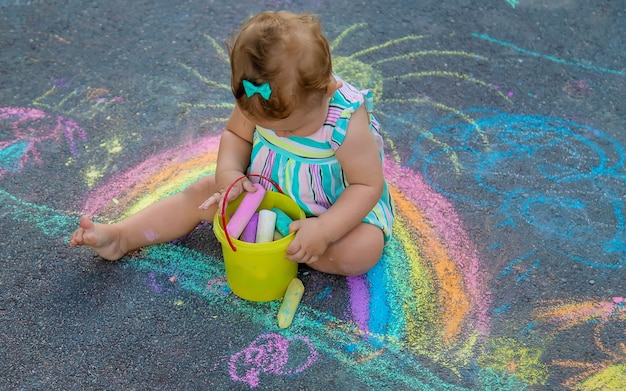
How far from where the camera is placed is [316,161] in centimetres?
192

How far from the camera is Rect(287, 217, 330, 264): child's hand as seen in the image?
1819 mm

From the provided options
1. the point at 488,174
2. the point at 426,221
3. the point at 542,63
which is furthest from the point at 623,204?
the point at 542,63

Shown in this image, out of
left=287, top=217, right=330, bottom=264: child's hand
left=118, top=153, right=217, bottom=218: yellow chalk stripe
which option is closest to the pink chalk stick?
left=287, top=217, right=330, bottom=264: child's hand

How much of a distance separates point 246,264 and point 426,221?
2.21ft

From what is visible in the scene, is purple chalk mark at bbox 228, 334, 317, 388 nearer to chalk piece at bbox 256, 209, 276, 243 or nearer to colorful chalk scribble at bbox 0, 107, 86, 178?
chalk piece at bbox 256, 209, 276, 243

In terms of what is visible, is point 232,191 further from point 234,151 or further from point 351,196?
point 351,196

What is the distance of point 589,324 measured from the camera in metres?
1.91

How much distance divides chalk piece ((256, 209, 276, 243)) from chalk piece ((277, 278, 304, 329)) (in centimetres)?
17

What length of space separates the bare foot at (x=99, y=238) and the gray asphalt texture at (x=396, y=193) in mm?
50

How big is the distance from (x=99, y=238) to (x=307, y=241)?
591mm

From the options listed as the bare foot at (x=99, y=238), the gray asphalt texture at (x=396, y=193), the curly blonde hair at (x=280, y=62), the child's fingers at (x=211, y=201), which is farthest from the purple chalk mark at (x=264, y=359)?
the curly blonde hair at (x=280, y=62)

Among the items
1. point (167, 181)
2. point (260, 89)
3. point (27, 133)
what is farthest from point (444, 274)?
point (27, 133)

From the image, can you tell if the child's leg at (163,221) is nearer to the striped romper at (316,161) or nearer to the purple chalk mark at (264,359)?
the striped romper at (316,161)

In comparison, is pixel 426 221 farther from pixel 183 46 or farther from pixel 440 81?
pixel 183 46
